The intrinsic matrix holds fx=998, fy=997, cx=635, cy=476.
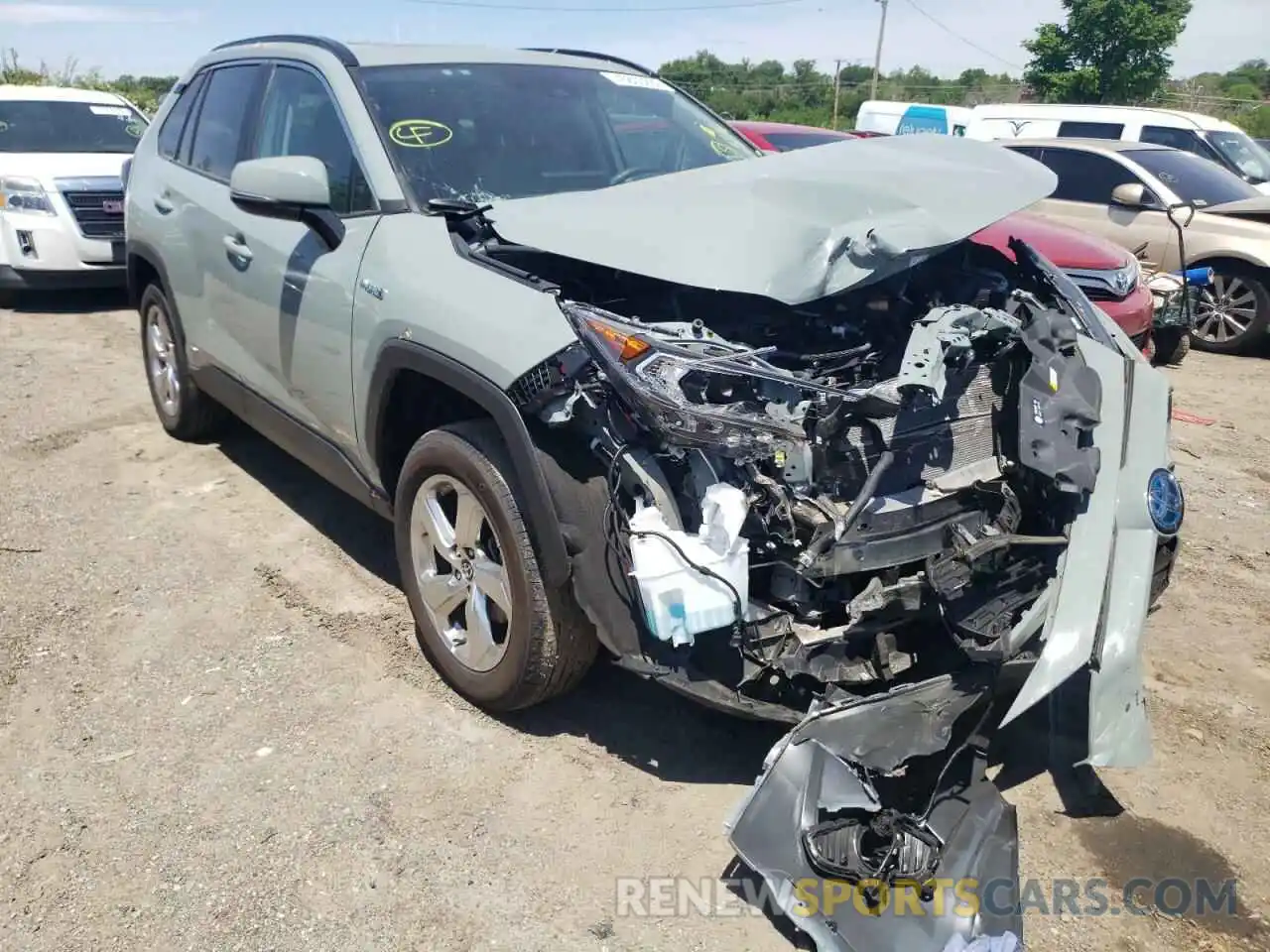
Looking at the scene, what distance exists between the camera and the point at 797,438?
7.90 feet

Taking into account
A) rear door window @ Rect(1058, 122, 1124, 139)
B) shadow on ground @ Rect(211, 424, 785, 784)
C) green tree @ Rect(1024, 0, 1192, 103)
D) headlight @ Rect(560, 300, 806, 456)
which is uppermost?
green tree @ Rect(1024, 0, 1192, 103)

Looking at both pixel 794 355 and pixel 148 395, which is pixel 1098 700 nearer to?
pixel 794 355

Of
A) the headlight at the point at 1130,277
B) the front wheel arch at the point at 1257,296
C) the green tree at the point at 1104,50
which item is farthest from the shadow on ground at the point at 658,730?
the green tree at the point at 1104,50

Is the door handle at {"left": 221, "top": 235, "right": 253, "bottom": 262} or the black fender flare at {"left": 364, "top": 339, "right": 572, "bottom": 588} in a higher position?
the door handle at {"left": 221, "top": 235, "right": 253, "bottom": 262}

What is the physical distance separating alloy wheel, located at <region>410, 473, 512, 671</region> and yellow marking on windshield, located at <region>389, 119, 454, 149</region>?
47.0 inches

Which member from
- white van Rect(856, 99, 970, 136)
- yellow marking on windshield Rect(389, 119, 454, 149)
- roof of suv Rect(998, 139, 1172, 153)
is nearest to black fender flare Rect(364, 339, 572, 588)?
yellow marking on windshield Rect(389, 119, 454, 149)

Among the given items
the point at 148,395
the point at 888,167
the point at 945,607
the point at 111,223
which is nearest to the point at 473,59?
the point at 888,167

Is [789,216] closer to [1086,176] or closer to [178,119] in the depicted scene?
[178,119]

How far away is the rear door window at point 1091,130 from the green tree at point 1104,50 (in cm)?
2689

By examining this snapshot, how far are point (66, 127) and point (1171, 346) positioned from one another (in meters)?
10.1

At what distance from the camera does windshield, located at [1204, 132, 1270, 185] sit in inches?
413

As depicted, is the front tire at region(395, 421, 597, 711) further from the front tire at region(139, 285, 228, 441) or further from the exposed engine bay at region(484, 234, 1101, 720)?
the front tire at region(139, 285, 228, 441)

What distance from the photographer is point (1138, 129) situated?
11.0 metres

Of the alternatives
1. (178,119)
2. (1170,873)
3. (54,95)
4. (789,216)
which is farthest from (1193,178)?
(54,95)
